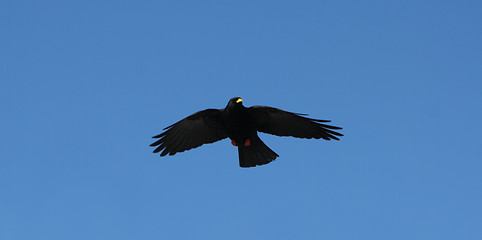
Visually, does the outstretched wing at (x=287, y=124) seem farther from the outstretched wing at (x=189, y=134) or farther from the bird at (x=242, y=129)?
the outstretched wing at (x=189, y=134)

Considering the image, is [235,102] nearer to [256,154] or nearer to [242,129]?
[242,129]

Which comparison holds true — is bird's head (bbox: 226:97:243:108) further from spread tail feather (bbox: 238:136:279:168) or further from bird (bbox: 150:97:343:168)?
spread tail feather (bbox: 238:136:279:168)

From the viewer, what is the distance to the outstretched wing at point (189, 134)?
1348 cm

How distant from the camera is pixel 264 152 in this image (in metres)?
13.4

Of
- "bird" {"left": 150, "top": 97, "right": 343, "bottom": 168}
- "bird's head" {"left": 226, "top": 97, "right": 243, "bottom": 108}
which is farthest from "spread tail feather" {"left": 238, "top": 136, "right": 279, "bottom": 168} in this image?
"bird's head" {"left": 226, "top": 97, "right": 243, "bottom": 108}

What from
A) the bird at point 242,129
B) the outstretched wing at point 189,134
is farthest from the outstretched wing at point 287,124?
the outstretched wing at point 189,134

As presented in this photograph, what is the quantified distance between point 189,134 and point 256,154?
70.9 inches

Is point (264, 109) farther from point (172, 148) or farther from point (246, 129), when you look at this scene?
point (172, 148)

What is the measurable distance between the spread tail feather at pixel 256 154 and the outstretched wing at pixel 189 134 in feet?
2.21

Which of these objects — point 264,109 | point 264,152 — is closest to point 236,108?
point 264,109

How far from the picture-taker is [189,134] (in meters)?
13.7

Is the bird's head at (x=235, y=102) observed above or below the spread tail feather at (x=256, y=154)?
above

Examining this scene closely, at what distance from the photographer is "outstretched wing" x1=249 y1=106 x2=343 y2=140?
12742 mm

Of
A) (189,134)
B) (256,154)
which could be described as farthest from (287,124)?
(189,134)
